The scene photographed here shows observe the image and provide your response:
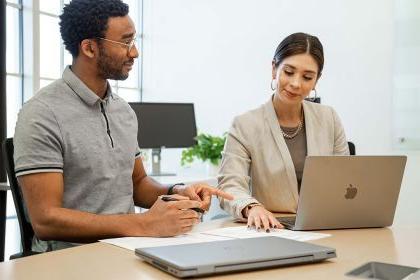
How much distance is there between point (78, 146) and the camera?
5.35ft

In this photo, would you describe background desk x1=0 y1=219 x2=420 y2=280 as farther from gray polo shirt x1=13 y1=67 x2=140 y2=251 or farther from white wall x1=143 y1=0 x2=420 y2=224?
white wall x1=143 y1=0 x2=420 y2=224

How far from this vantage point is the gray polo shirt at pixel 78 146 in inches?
60.6

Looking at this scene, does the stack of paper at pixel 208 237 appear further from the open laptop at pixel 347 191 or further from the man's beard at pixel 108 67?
the man's beard at pixel 108 67

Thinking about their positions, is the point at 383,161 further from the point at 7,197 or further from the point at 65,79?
the point at 7,197

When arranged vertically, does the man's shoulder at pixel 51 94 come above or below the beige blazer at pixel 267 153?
above

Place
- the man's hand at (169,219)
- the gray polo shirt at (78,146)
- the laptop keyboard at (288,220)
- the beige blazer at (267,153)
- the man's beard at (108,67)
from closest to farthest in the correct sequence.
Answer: the man's hand at (169,219) < the gray polo shirt at (78,146) < the laptop keyboard at (288,220) < the man's beard at (108,67) < the beige blazer at (267,153)

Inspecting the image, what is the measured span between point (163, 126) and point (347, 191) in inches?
118

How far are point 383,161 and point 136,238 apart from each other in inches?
29.7

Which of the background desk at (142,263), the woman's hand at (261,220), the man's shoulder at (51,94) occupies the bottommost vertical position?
the background desk at (142,263)

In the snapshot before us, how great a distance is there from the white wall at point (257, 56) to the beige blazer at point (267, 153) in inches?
91.8

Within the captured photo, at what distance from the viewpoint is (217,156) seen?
4551 mm

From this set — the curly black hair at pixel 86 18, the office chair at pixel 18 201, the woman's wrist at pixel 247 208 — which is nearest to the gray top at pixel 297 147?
the woman's wrist at pixel 247 208

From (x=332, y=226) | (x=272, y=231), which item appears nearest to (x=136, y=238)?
(x=272, y=231)

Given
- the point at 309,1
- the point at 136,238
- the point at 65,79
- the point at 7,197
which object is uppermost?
the point at 309,1
